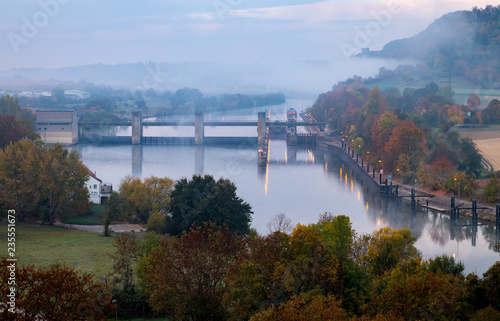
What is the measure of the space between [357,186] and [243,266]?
1456 cm

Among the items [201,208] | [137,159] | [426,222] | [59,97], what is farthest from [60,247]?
[59,97]

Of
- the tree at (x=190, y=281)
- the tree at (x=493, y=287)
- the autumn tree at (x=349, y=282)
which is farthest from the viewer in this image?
the tree at (x=493, y=287)

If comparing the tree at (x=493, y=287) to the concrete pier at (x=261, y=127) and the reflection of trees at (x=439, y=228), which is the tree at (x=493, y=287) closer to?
the reflection of trees at (x=439, y=228)

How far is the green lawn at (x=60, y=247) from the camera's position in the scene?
9750 mm

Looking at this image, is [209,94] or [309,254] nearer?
[309,254]

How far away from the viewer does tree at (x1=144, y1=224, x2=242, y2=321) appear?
7426 mm

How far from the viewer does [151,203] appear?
14297 millimetres

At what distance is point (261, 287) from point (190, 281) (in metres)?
0.96

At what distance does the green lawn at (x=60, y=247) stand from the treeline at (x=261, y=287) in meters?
1.35

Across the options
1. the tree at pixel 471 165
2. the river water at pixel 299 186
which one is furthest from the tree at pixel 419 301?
the tree at pixel 471 165

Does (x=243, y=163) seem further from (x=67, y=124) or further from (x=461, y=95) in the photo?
(x=461, y=95)

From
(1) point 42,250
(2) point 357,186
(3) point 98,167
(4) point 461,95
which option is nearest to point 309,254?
(1) point 42,250

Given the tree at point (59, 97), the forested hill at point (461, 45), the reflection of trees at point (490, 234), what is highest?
the forested hill at point (461, 45)

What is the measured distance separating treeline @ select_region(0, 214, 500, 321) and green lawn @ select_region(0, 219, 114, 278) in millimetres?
1350
